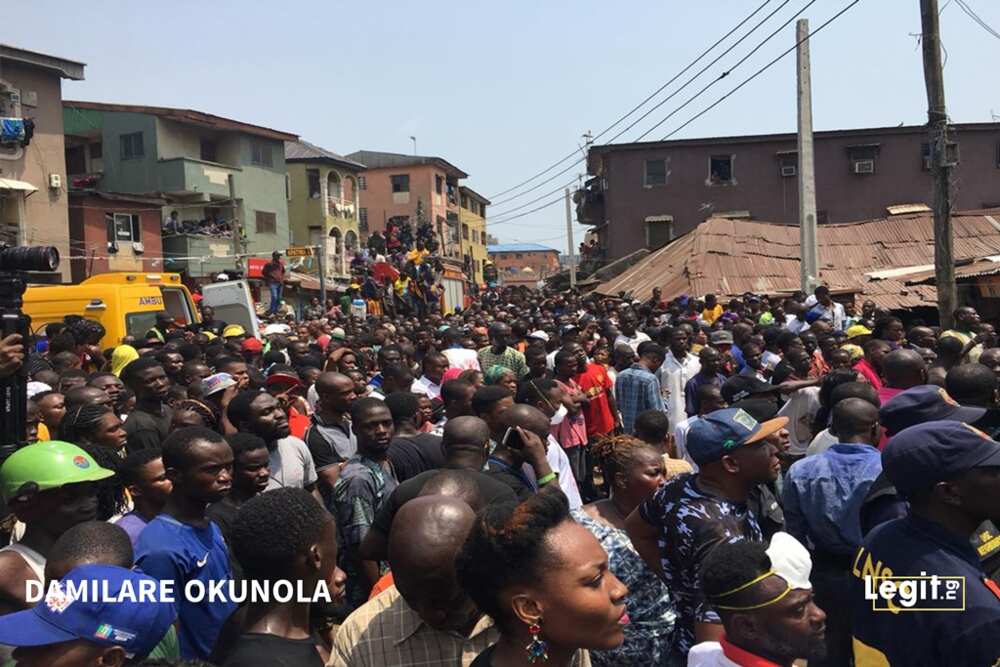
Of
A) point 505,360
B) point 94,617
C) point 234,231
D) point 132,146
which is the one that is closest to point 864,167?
point 234,231

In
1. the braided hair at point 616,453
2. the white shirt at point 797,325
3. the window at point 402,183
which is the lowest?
the braided hair at point 616,453

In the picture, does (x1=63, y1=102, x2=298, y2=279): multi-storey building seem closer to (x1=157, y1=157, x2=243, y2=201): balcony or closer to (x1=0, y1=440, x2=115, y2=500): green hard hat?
(x1=157, y1=157, x2=243, y2=201): balcony

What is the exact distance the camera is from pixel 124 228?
29844 millimetres

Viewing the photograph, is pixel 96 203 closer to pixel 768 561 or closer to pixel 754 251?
pixel 754 251

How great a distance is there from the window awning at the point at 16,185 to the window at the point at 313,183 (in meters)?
20.4

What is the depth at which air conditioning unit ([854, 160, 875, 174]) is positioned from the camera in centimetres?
3547

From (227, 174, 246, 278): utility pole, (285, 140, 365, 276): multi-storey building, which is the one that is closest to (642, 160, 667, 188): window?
(285, 140, 365, 276): multi-storey building

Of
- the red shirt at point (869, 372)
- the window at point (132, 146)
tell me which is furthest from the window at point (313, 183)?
the red shirt at point (869, 372)

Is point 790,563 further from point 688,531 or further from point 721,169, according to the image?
point 721,169

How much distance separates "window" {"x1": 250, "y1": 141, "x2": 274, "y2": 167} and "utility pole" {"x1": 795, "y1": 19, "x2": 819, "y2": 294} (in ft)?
86.5

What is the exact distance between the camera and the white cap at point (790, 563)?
255 centimetres

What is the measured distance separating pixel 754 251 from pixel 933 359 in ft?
53.6

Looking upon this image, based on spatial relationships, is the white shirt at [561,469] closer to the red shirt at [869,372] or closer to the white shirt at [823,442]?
the white shirt at [823,442]

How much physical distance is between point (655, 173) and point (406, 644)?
119 feet
